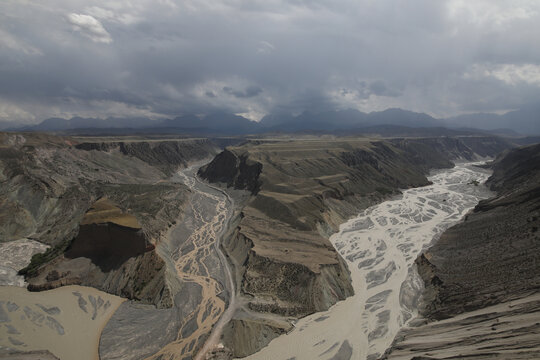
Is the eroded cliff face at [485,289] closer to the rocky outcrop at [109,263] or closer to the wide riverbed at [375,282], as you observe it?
the wide riverbed at [375,282]

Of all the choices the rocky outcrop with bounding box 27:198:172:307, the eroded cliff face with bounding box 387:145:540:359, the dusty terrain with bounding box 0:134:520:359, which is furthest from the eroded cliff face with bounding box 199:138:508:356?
the rocky outcrop with bounding box 27:198:172:307

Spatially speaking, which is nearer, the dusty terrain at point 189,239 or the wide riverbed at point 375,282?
the wide riverbed at point 375,282

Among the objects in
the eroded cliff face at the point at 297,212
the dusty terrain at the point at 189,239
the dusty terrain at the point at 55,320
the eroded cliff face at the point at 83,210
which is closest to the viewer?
the dusty terrain at the point at 55,320

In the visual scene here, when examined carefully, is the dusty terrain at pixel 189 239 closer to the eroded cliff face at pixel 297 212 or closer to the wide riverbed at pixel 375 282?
the eroded cliff face at pixel 297 212

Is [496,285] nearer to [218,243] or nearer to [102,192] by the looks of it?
[218,243]

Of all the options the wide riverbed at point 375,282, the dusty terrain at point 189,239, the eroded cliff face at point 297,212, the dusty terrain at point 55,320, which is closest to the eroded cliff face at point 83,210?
the dusty terrain at point 189,239

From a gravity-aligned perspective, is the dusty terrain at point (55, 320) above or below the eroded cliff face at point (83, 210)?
below

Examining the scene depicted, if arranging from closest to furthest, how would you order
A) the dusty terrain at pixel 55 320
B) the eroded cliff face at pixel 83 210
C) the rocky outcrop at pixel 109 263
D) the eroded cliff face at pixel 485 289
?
the eroded cliff face at pixel 485 289 < the dusty terrain at pixel 55 320 < the rocky outcrop at pixel 109 263 < the eroded cliff face at pixel 83 210
